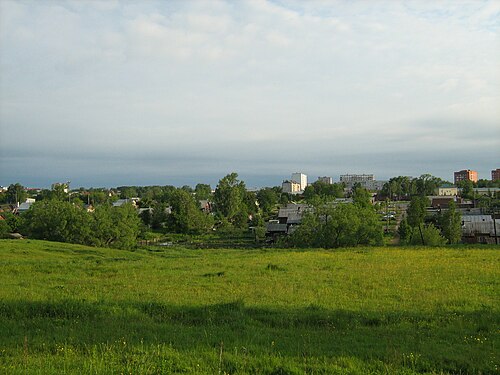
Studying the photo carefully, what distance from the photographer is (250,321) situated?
Result: 11469 mm

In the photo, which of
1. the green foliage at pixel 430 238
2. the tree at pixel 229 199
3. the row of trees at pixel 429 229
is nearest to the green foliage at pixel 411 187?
the tree at pixel 229 199

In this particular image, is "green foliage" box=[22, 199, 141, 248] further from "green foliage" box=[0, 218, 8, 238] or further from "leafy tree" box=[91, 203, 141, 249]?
"green foliage" box=[0, 218, 8, 238]

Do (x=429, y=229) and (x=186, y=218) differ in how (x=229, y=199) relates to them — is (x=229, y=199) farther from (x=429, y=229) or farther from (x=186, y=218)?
(x=429, y=229)

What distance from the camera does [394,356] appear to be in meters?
8.20

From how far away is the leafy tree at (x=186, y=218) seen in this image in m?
77.2

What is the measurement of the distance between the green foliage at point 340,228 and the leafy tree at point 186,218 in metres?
33.7

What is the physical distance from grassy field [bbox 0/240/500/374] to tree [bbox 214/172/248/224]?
6975cm

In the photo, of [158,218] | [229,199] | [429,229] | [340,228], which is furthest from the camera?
[229,199]

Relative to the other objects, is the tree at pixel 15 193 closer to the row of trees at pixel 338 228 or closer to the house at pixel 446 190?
the row of trees at pixel 338 228

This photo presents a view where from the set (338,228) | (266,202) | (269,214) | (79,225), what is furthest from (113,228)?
(266,202)

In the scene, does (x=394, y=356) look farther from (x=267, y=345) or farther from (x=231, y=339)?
(x=231, y=339)

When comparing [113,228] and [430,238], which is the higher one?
[113,228]

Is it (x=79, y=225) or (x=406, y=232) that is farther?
(x=406, y=232)

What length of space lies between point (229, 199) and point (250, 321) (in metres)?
80.8
